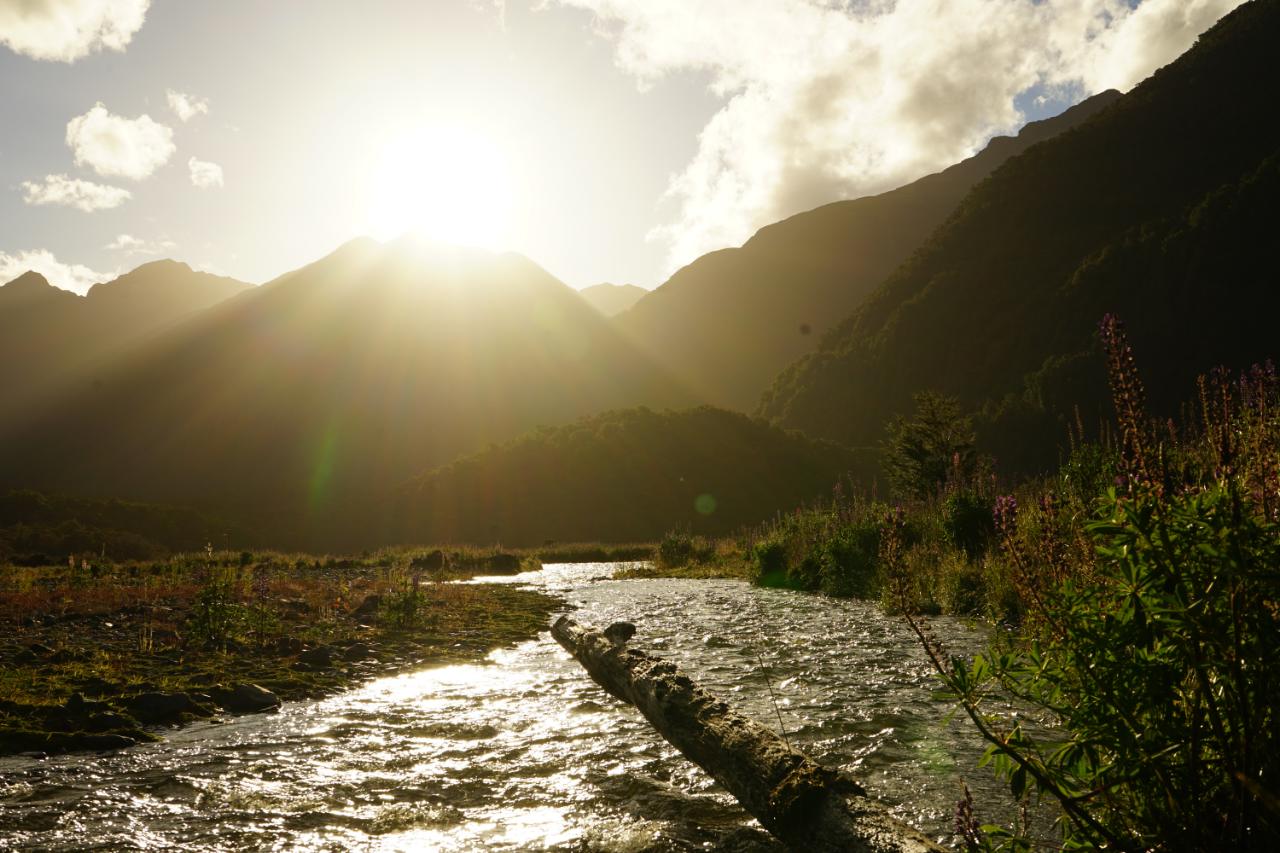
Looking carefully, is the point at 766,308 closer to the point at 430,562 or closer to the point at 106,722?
the point at 430,562

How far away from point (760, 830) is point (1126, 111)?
13688cm

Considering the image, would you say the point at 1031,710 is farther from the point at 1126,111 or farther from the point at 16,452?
the point at 16,452

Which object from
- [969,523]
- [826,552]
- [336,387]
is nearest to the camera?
[969,523]

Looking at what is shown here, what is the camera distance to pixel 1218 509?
200 centimetres

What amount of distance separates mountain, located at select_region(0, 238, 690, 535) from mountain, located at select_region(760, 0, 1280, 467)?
57001 millimetres

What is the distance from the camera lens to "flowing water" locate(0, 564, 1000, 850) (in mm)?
3895

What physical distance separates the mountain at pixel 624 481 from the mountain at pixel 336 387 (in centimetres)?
1499

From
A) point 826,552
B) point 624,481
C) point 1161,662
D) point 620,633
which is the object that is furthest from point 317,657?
point 624,481

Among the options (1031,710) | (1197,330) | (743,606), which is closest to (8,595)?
(743,606)

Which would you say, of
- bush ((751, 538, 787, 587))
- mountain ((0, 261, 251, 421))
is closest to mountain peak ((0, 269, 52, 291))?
mountain ((0, 261, 251, 421))

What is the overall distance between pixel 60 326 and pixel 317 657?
217 metres

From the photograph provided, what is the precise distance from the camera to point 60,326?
171 m

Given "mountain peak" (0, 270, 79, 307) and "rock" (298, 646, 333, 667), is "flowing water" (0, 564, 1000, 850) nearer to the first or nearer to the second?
"rock" (298, 646, 333, 667)

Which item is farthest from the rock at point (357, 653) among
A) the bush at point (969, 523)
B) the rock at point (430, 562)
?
the rock at point (430, 562)
